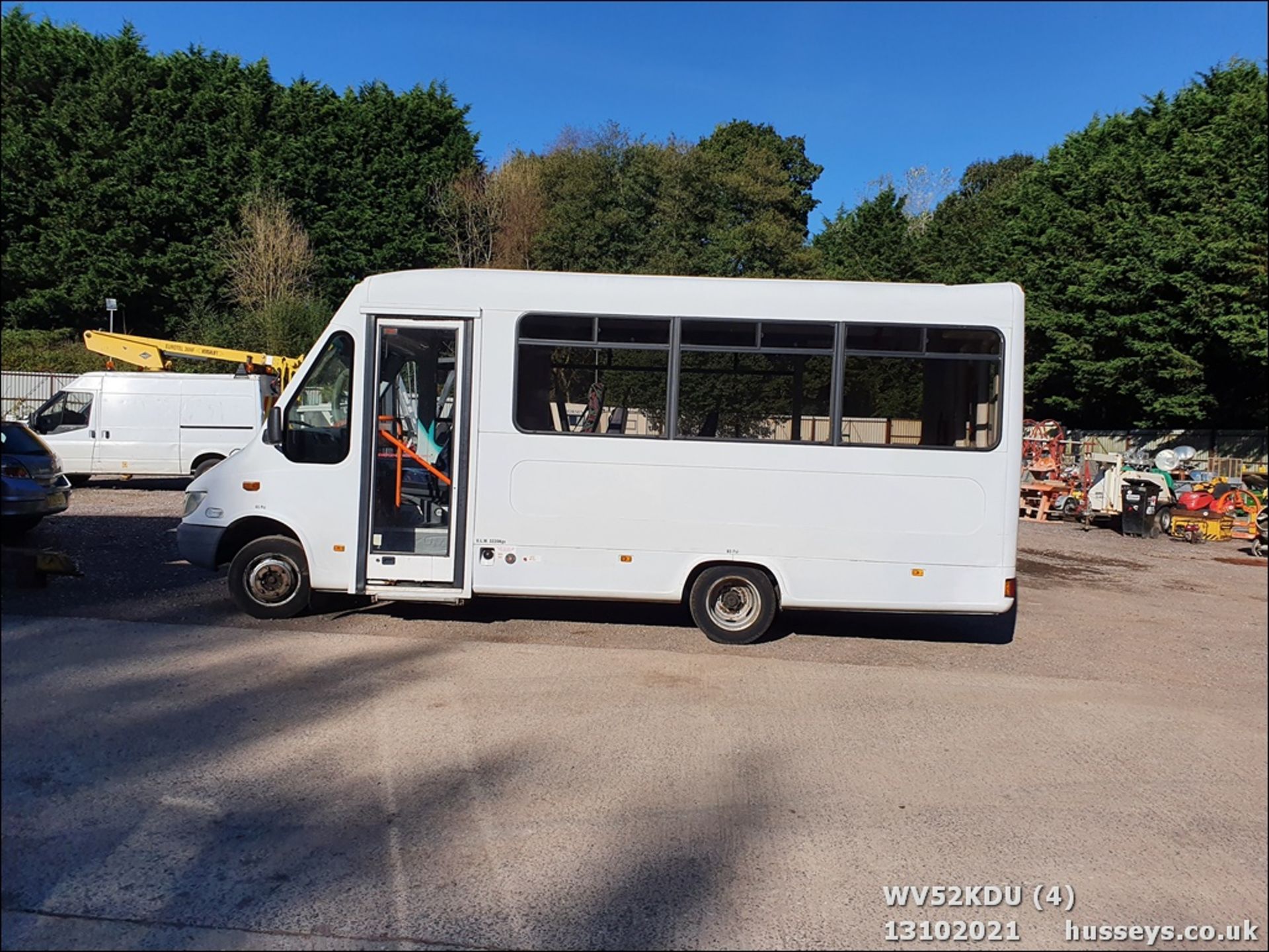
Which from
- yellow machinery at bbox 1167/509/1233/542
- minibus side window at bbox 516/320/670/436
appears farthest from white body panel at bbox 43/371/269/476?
yellow machinery at bbox 1167/509/1233/542

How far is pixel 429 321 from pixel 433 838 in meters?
4.83

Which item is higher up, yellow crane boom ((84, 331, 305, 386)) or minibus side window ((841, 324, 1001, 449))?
yellow crane boom ((84, 331, 305, 386))

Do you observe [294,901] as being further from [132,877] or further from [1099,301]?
[1099,301]

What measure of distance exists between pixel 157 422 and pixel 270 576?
12.6 m

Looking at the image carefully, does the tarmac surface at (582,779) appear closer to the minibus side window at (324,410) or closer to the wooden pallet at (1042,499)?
the minibus side window at (324,410)

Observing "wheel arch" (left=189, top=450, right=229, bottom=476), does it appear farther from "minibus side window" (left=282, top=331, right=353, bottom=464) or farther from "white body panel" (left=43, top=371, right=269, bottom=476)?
"minibus side window" (left=282, top=331, right=353, bottom=464)

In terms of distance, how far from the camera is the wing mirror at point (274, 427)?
26.2ft

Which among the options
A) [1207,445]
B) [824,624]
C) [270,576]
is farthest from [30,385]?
[1207,445]

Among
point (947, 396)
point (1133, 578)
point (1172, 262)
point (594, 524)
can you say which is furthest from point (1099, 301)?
point (594, 524)

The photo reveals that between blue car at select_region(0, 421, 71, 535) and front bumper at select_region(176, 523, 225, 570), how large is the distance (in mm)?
993

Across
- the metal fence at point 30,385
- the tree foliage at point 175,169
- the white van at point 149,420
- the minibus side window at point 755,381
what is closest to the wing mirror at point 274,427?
the minibus side window at point 755,381

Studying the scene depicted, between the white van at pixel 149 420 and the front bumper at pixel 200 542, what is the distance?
11149 millimetres

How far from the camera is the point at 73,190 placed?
108 feet

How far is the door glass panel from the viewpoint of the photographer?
26.2ft
